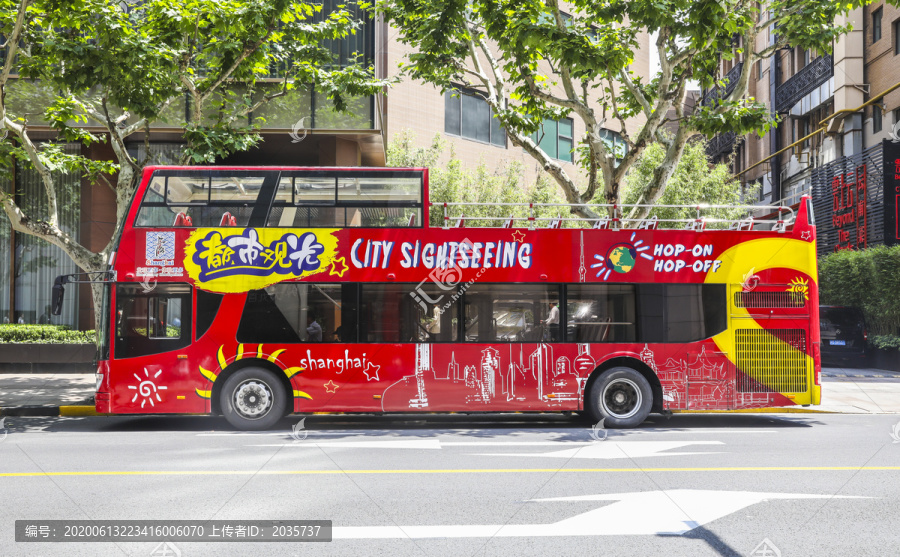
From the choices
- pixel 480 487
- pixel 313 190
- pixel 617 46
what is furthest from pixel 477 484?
pixel 617 46

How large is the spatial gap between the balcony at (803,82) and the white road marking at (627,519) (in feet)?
89.3

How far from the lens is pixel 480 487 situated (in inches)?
279

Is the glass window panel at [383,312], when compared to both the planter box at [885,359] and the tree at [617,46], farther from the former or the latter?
the planter box at [885,359]

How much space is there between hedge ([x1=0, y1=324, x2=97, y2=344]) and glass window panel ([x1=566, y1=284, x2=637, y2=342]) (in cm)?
1291

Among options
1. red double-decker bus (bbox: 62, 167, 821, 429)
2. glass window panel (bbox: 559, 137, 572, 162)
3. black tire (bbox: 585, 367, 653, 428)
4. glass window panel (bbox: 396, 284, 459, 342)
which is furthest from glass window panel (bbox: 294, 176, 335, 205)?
glass window panel (bbox: 559, 137, 572, 162)

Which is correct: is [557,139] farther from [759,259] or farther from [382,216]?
[382,216]

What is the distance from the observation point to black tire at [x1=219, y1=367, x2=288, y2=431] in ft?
36.2

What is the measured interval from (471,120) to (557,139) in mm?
4323

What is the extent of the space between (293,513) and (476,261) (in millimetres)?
5938

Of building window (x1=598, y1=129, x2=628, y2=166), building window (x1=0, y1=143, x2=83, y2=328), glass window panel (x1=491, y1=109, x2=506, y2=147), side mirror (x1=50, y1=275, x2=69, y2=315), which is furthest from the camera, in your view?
glass window panel (x1=491, y1=109, x2=506, y2=147)

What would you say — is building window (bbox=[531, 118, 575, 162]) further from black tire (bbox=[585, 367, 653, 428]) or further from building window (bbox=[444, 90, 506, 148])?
black tire (bbox=[585, 367, 653, 428])

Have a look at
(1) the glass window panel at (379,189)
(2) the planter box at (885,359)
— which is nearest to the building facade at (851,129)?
(2) the planter box at (885,359)

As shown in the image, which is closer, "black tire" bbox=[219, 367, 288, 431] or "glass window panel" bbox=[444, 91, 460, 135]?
"black tire" bbox=[219, 367, 288, 431]

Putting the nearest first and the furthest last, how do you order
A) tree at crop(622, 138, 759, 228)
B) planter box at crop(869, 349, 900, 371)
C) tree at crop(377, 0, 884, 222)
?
1. tree at crop(377, 0, 884, 222)
2. planter box at crop(869, 349, 900, 371)
3. tree at crop(622, 138, 759, 228)
